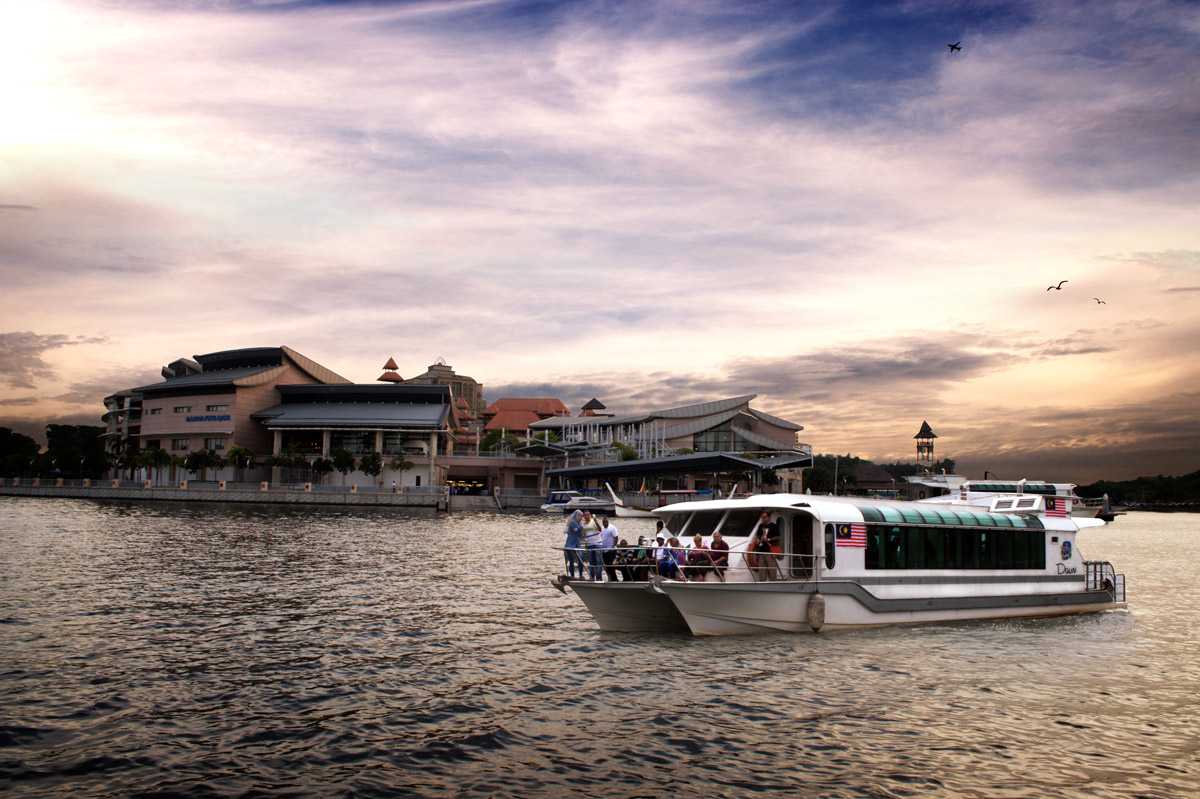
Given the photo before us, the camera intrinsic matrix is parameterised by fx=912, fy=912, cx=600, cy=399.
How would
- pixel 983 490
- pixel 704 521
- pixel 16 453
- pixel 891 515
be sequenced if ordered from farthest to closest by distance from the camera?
pixel 16 453 < pixel 983 490 < pixel 891 515 < pixel 704 521

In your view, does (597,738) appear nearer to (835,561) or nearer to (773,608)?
(773,608)

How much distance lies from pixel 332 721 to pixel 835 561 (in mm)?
13595

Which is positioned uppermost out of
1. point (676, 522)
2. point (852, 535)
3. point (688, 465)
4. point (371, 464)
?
point (688, 465)

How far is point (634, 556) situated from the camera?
23.5 metres

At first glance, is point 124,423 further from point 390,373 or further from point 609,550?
point 609,550

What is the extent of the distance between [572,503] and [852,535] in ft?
273

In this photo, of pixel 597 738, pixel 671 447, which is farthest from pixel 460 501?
pixel 597 738

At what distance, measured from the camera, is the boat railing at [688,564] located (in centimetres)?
2259

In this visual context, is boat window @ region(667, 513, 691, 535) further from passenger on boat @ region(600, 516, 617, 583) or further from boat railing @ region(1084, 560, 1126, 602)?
boat railing @ region(1084, 560, 1126, 602)

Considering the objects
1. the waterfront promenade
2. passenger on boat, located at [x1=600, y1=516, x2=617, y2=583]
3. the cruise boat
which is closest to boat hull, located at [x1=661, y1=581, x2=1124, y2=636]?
the cruise boat

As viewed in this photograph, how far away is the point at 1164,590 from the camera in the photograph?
42438mm

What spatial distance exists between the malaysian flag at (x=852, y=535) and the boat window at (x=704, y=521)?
3.11m

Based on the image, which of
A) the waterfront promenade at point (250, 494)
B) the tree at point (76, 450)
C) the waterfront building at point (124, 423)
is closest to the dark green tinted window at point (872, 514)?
the waterfront promenade at point (250, 494)

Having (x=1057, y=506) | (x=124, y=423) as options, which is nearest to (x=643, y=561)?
(x=1057, y=506)
